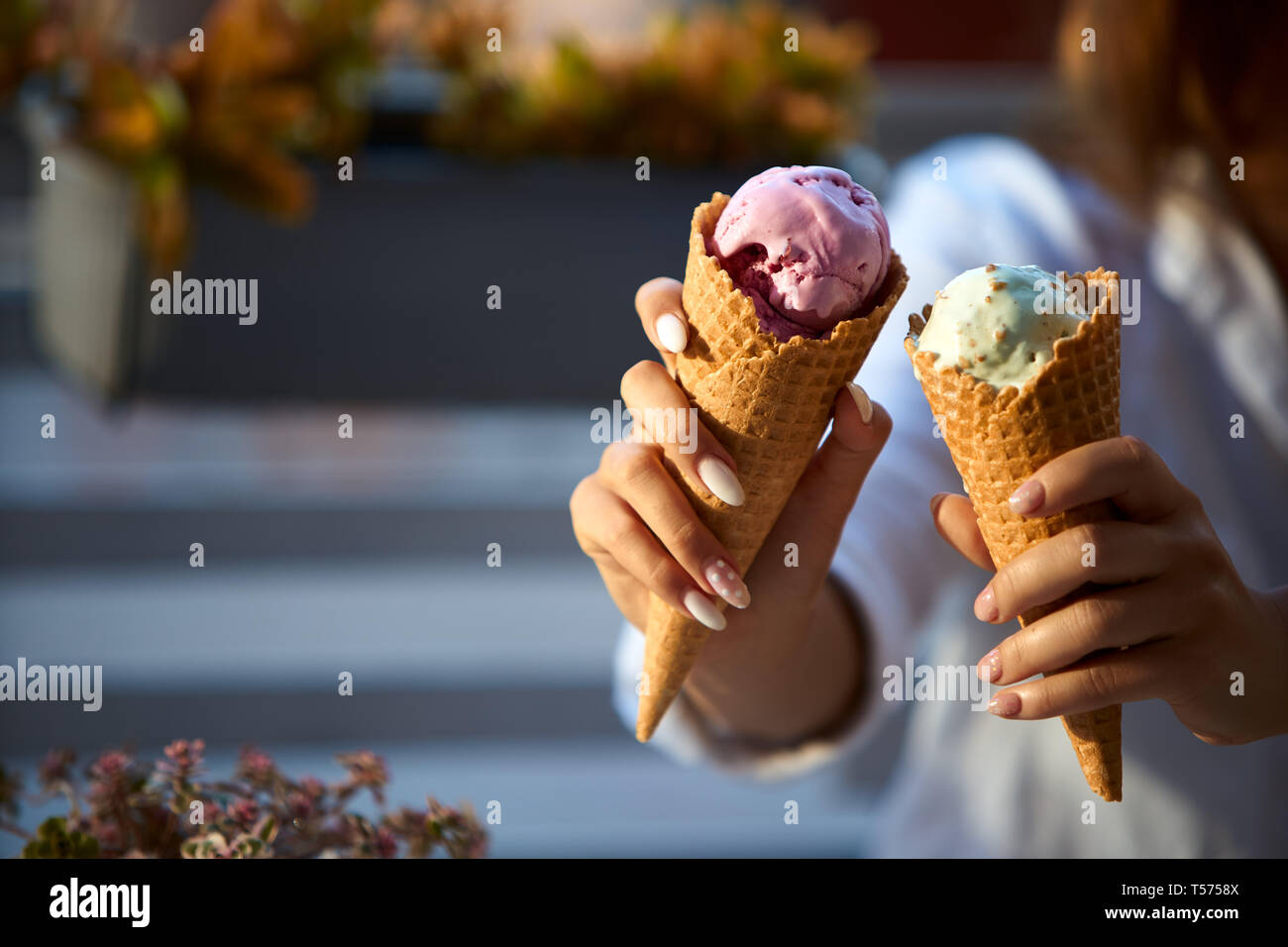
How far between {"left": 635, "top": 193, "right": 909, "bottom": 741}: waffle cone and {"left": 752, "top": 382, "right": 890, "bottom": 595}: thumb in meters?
0.01

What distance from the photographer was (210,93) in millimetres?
1083

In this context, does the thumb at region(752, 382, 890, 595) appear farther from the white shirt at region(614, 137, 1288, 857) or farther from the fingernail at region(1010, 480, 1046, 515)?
the white shirt at region(614, 137, 1288, 857)

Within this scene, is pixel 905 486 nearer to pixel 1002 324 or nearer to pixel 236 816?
pixel 1002 324

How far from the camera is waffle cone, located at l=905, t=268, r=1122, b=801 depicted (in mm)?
406

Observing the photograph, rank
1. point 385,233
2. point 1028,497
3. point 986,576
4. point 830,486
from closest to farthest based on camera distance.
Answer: point 1028,497 → point 830,486 → point 986,576 → point 385,233

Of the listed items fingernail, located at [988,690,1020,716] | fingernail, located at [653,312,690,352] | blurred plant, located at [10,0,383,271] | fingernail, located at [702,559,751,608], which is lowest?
fingernail, located at [988,690,1020,716]

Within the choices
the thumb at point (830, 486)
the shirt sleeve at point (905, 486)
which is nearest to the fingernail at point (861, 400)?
the thumb at point (830, 486)

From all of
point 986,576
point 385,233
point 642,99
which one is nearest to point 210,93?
point 385,233

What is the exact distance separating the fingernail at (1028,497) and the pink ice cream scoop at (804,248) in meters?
0.11

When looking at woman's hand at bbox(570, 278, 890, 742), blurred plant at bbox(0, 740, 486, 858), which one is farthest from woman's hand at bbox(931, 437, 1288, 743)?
blurred plant at bbox(0, 740, 486, 858)

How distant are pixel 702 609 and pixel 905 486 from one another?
1.59ft

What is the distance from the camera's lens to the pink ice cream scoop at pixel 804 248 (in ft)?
1.39
